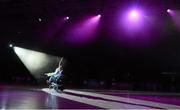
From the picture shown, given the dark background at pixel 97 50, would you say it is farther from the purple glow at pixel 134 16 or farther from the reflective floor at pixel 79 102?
the reflective floor at pixel 79 102

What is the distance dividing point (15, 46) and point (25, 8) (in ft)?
16.2

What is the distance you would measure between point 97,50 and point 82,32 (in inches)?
50.5

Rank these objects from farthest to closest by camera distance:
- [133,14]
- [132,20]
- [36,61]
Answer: [36,61]
[132,20]
[133,14]

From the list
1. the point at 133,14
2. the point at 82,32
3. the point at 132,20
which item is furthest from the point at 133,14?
the point at 82,32

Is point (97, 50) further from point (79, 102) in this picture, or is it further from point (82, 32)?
point (79, 102)

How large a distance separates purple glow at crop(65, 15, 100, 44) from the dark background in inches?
12.6

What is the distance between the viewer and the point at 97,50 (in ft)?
57.3

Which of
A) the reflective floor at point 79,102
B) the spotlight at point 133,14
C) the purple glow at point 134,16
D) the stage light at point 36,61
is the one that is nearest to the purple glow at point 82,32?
the stage light at point 36,61

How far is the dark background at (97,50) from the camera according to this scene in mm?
15617

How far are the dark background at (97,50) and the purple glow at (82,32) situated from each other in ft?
1.05

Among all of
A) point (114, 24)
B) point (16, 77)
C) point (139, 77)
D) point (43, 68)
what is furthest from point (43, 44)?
point (139, 77)

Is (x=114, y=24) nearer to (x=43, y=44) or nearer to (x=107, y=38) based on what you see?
(x=107, y=38)

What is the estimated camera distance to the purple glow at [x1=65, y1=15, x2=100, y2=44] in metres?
17.0

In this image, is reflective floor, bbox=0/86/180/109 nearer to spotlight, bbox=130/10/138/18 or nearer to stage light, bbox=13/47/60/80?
spotlight, bbox=130/10/138/18
